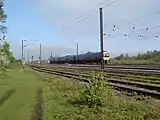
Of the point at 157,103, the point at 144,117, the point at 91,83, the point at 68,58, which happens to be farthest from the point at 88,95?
the point at 68,58

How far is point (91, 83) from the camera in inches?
565

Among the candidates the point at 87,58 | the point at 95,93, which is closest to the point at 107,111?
the point at 95,93

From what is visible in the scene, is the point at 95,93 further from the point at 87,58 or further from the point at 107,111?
the point at 87,58

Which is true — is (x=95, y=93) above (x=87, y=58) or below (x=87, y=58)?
below

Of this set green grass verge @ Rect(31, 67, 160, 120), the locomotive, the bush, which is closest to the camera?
green grass verge @ Rect(31, 67, 160, 120)

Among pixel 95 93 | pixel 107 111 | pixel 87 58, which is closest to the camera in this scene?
pixel 107 111

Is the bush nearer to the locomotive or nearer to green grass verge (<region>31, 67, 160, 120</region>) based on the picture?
green grass verge (<region>31, 67, 160, 120</region>)

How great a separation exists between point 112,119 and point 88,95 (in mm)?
3369

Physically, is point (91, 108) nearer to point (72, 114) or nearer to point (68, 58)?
point (72, 114)

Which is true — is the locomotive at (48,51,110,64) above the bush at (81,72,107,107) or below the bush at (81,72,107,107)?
above

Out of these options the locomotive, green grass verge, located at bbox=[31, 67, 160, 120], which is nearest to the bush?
green grass verge, located at bbox=[31, 67, 160, 120]

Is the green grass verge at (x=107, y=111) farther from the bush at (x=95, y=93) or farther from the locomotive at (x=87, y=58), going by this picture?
the locomotive at (x=87, y=58)

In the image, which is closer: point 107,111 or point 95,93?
point 107,111

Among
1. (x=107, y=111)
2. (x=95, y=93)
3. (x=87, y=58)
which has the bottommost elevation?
(x=107, y=111)
